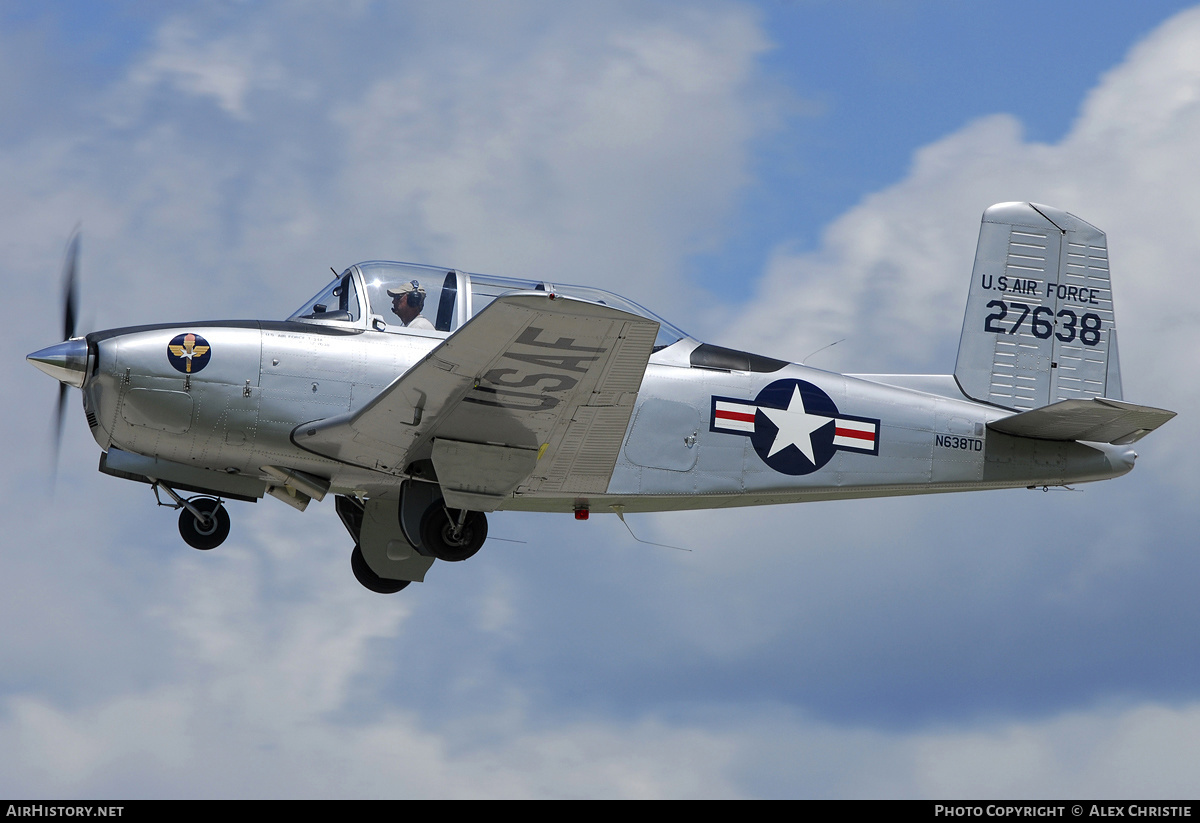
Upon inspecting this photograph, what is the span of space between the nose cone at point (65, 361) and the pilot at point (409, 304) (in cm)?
263

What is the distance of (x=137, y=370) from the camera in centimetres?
1162

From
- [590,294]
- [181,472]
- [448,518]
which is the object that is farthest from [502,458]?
[181,472]

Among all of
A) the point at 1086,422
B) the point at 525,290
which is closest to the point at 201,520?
the point at 525,290

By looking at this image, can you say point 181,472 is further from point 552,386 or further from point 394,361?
point 552,386

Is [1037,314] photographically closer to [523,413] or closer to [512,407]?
[523,413]

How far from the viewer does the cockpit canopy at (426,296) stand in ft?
40.0

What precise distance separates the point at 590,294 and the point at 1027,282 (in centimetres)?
533

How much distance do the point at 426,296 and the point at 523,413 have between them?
1638 mm

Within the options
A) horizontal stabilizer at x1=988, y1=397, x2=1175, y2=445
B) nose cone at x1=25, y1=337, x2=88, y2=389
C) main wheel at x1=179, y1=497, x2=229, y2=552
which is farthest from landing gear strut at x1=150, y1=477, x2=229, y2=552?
horizontal stabilizer at x1=988, y1=397, x2=1175, y2=445

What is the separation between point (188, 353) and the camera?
11719mm

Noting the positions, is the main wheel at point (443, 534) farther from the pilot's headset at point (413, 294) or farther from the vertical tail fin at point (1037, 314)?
the vertical tail fin at point (1037, 314)

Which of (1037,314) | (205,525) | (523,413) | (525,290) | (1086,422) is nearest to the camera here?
(523,413)

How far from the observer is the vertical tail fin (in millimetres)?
14523

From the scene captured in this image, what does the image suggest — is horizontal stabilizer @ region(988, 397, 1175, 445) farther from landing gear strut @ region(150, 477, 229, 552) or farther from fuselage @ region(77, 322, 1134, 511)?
landing gear strut @ region(150, 477, 229, 552)
